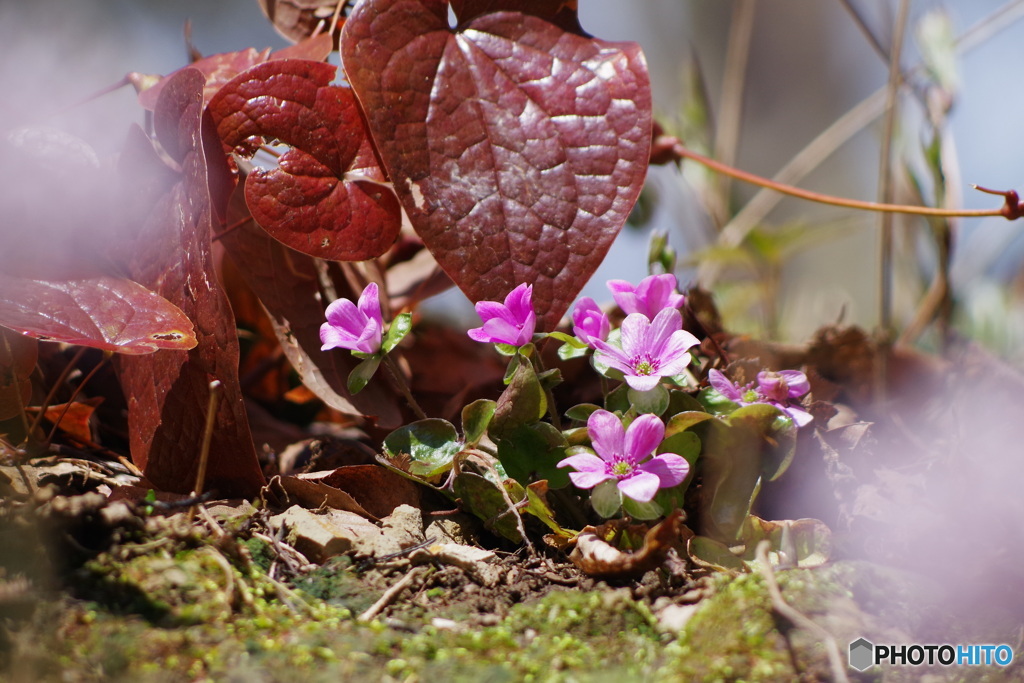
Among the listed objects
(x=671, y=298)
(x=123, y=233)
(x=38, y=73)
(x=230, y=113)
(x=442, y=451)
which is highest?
(x=38, y=73)

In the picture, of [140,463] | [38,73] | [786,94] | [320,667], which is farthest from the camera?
[786,94]

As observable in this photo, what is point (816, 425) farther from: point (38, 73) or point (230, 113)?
point (38, 73)

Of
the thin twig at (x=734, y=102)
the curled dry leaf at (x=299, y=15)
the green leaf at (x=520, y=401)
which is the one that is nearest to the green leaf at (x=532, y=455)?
the green leaf at (x=520, y=401)

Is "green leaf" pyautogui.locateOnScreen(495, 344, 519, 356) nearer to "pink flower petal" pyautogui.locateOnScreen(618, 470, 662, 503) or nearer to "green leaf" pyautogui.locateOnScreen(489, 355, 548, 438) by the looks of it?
"green leaf" pyautogui.locateOnScreen(489, 355, 548, 438)

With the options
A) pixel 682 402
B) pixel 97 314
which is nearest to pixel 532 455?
pixel 682 402

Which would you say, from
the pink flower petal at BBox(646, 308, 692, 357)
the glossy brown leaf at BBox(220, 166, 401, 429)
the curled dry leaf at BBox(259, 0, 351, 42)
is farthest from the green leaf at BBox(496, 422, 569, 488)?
the curled dry leaf at BBox(259, 0, 351, 42)

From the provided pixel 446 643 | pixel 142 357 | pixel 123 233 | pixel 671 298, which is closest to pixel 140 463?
pixel 142 357

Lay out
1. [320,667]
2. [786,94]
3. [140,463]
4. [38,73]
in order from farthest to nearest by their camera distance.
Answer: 1. [786,94]
2. [38,73]
3. [140,463]
4. [320,667]
